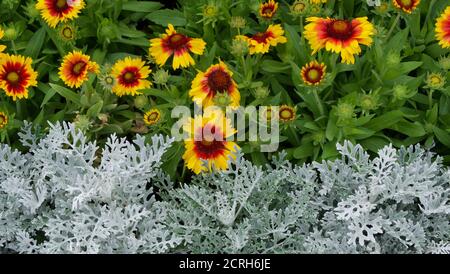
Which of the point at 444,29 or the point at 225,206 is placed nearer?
the point at 225,206

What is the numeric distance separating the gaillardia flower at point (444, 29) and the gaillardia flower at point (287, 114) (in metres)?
0.49

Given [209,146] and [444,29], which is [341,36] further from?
[209,146]

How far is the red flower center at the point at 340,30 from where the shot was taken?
2.06 meters

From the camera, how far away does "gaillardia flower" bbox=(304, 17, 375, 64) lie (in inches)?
80.0

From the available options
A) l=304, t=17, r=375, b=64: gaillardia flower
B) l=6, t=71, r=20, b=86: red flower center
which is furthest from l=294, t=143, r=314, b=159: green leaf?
l=6, t=71, r=20, b=86: red flower center

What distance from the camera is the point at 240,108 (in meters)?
2.18

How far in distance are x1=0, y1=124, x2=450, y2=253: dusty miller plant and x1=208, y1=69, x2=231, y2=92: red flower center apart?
0.70 ft

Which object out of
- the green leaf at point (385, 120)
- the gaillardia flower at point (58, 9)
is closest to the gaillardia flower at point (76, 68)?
the gaillardia flower at point (58, 9)

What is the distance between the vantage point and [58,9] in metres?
2.23

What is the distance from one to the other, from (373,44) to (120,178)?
0.88m

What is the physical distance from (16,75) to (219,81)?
2.05ft

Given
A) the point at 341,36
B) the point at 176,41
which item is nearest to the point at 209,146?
the point at 176,41
